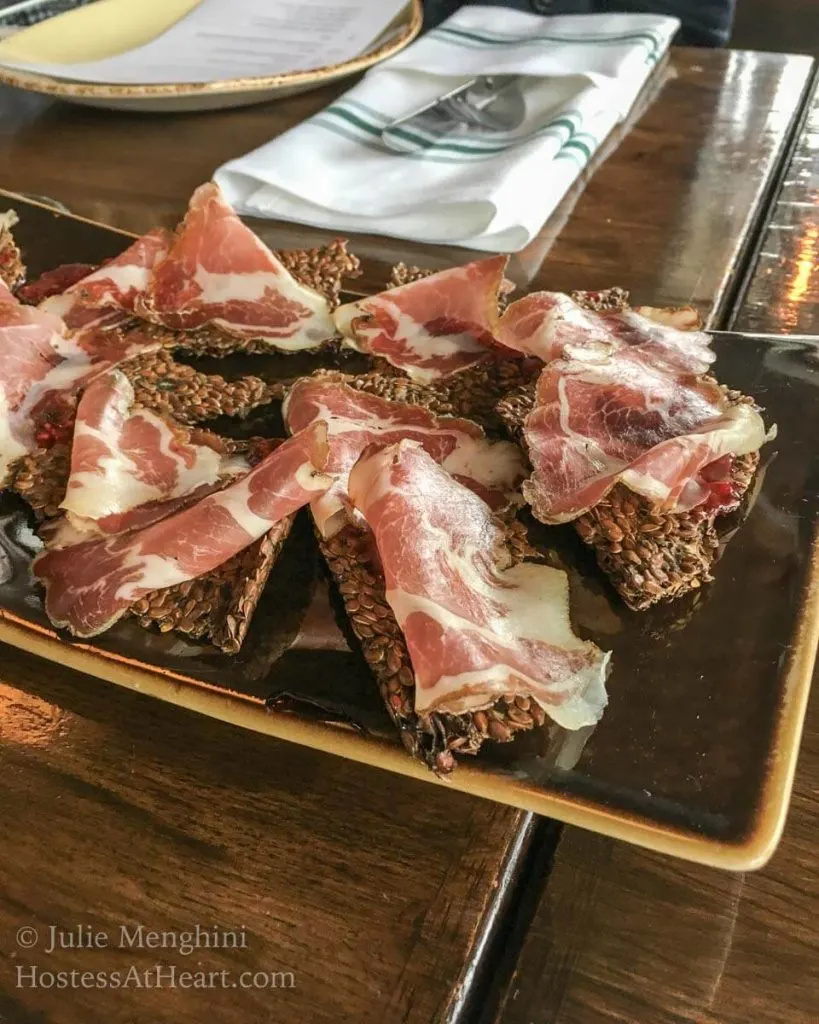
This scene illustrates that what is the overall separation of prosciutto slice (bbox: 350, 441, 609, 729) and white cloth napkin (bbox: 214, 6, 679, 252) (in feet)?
2.34

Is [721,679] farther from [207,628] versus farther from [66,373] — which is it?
[66,373]

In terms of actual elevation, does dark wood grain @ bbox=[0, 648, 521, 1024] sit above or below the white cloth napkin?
below

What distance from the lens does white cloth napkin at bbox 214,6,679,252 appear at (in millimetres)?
1371

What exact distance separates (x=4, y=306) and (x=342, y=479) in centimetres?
55

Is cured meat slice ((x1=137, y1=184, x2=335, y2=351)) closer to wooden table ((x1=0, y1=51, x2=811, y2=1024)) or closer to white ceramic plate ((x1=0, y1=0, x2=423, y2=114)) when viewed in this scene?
wooden table ((x1=0, y1=51, x2=811, y2=1024))

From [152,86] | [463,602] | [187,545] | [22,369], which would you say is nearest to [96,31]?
[152,86]

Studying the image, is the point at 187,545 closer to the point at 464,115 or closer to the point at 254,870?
Answer: the point at 254,870

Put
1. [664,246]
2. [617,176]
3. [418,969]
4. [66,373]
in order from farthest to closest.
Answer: [617,176] < [664,246] < [66,373] < [418,969]

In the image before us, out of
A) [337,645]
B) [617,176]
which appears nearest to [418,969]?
[337,645]

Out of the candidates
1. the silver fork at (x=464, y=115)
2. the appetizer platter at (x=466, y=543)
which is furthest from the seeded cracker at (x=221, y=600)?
the silver fork at (x=464, y=115)

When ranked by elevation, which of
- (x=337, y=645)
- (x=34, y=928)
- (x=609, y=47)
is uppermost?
(x=609, y=47)

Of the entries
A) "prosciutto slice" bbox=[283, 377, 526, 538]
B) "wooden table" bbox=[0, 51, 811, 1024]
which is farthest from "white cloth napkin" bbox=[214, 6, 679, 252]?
"wooden table" bbox=[0, 51, 811, 1024]

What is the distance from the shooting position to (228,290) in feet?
3.72

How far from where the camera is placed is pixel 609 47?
1748 mm
